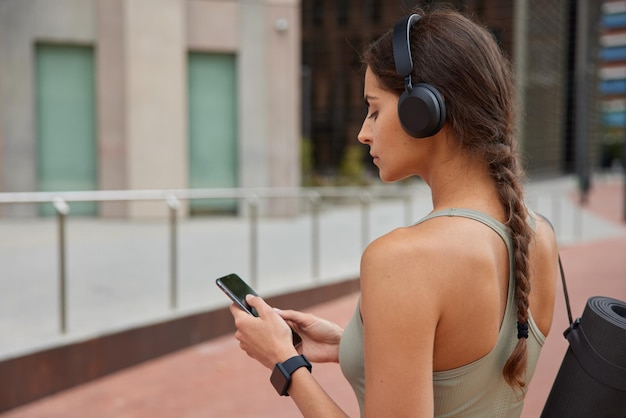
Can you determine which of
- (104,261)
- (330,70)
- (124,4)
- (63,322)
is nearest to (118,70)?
(124,4)

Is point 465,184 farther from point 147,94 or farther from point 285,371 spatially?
point 147,94

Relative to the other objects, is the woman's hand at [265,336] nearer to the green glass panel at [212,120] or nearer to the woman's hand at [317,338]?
the woman's hand at [317,338]

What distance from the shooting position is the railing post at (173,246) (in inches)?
246

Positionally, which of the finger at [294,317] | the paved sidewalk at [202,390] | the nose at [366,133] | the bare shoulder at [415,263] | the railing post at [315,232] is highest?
the nose at [366,133]

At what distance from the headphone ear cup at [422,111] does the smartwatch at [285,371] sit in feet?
1.65

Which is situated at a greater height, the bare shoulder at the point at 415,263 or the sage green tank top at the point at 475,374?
→ the bare shoulder at the point at 415,263

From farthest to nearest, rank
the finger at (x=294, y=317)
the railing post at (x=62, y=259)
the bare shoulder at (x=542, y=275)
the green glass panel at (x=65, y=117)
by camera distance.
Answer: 1. the green glass panel at (x=65, y=117)
2. the railing post at (x=62, y=259)
3. the finger at (x=294, y=317)
4. the bare shoulder at (x=542, y=275)

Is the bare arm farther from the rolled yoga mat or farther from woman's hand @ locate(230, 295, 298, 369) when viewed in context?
the rolled yoga mat

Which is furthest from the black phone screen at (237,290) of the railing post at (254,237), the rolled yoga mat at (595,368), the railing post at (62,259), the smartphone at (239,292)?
the railing post at (254,237)

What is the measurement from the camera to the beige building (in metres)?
12.9

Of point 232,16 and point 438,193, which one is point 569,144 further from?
point 438,193

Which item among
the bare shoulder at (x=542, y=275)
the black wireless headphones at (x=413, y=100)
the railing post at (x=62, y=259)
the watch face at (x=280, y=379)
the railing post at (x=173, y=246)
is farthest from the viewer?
the railing post at (x=173, y=246)

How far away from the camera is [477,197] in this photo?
4.65 feet

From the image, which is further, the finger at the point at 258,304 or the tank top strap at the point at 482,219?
the finger at the point at 258,304
